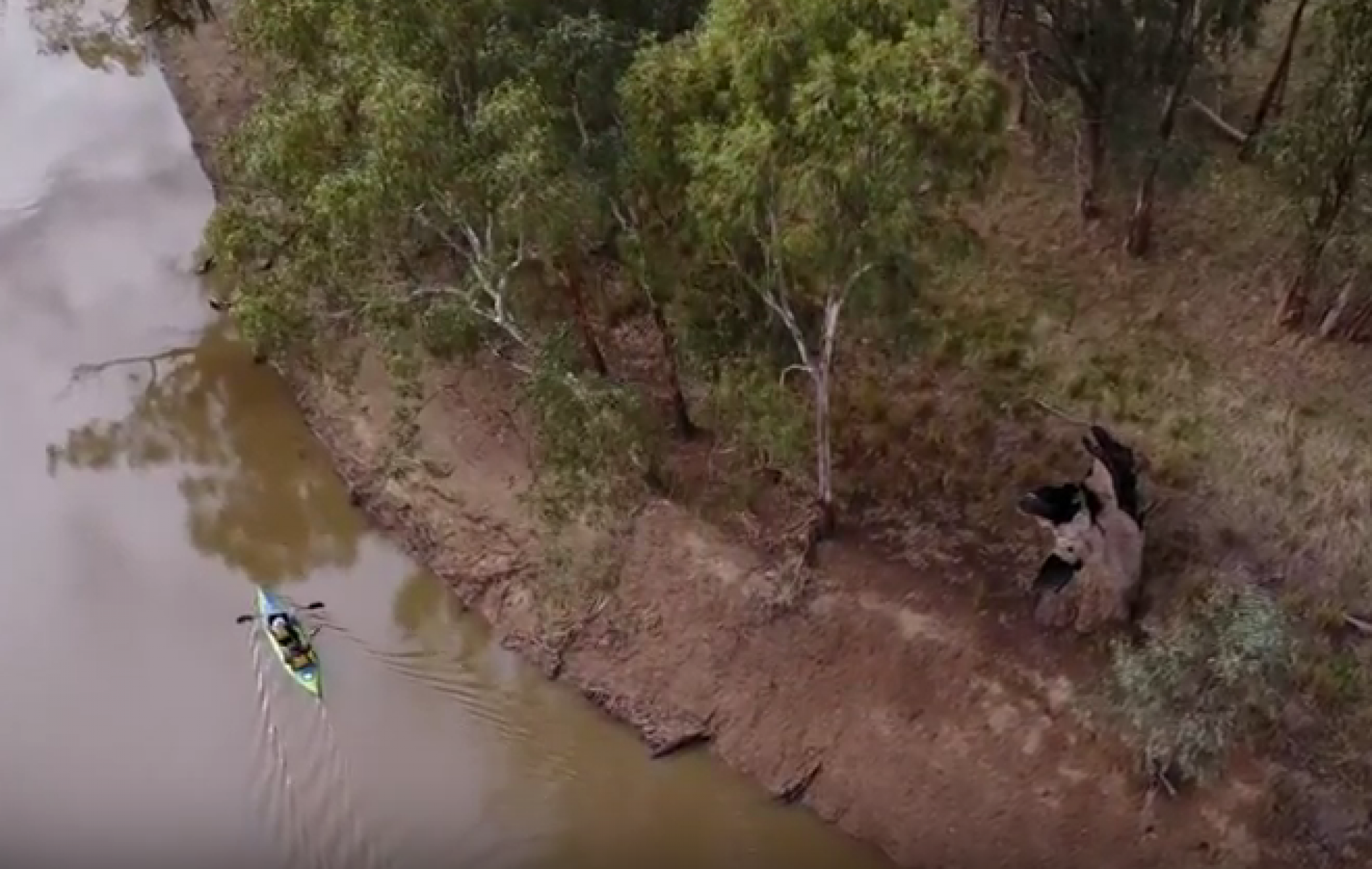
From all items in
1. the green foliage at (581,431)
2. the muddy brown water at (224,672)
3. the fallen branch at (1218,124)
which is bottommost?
the muddy brown water at (224,672)

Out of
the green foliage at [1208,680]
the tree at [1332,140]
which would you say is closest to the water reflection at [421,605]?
A: the green foliage at [1208,680]

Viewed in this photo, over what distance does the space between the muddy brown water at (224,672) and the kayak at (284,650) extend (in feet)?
0.53

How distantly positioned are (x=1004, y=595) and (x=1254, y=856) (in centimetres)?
353

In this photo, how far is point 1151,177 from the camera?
17984 millimetres

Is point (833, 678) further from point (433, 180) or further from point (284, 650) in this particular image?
point (433, 180)

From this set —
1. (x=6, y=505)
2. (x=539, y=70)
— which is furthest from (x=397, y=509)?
(x=539, y=70)

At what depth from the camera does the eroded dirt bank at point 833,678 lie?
14820 mm

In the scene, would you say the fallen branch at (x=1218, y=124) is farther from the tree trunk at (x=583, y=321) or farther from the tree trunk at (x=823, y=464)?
the tree trunk at (x=583, y=321)

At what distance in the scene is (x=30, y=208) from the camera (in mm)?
23672

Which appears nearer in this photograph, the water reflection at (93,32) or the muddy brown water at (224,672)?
the muddy brown water at (224,672)

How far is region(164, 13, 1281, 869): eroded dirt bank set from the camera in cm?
1482

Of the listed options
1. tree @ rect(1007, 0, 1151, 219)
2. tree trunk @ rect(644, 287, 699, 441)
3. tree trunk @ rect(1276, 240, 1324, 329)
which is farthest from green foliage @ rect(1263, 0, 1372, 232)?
tree trunk @ rect(644, 287, 699, 441)

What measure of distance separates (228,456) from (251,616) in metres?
2.86

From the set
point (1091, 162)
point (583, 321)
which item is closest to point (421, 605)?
point (583, 321)
